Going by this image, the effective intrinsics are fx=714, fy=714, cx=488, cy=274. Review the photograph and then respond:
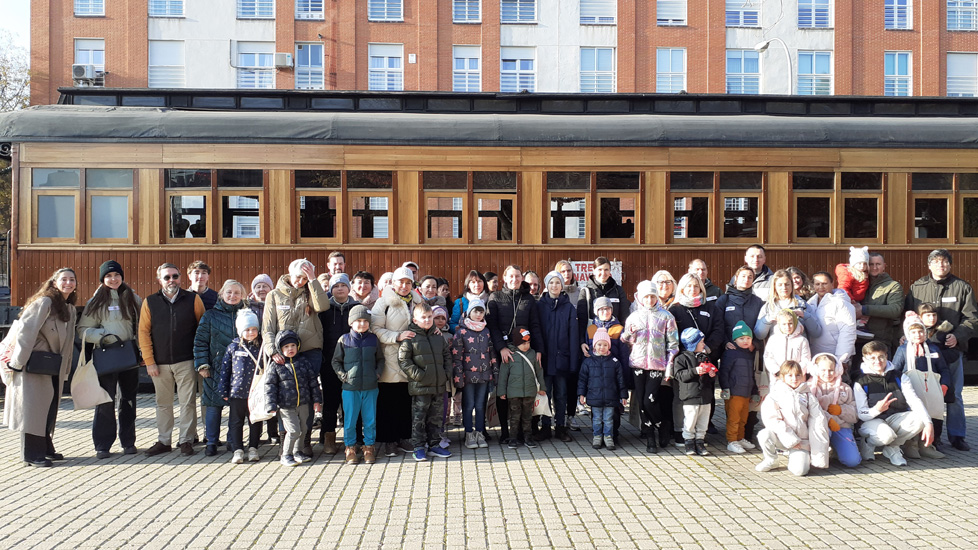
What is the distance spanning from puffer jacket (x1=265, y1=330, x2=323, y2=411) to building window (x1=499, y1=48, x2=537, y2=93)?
2277 centimetres

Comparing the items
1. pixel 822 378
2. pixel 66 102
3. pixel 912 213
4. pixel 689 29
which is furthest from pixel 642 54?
pixel 822 378

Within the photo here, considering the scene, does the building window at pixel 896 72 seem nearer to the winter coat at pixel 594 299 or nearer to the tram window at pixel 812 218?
the tram window at pixel 812 218

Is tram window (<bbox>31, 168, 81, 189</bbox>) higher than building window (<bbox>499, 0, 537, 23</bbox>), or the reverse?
building window (<bbox>499, 0, 537, 23</bbox>)

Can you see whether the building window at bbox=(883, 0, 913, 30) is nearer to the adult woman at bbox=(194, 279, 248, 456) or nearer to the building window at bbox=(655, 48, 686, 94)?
the building window at bbox=(655, 48, 686, 94)

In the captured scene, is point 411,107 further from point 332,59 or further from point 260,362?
point 332,59

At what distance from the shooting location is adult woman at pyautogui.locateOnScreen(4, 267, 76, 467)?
5883 mm

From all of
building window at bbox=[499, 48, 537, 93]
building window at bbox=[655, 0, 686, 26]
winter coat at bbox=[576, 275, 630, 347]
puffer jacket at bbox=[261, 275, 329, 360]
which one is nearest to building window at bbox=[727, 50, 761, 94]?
building window at bbox=[655, 0, 686, 26]

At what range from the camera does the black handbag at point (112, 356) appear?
6.14m

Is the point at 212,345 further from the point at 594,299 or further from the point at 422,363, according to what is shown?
the point at 594,299

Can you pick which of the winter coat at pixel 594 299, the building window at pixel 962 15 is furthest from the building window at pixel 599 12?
the winter coat at pixel 594 299

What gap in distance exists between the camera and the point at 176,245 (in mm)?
8836

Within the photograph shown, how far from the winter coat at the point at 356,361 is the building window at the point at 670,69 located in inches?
940

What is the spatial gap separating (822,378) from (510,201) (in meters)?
4.43

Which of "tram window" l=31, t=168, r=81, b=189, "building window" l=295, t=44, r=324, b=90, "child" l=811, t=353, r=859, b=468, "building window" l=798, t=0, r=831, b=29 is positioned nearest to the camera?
"child" l=811, t=353, r=859, b=468
